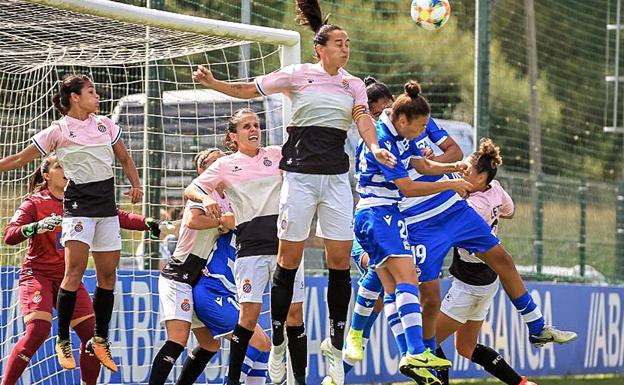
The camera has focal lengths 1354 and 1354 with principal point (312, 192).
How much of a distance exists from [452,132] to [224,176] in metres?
9.29

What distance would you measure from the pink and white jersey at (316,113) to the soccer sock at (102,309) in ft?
6.24

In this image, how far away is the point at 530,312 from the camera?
10461 mm

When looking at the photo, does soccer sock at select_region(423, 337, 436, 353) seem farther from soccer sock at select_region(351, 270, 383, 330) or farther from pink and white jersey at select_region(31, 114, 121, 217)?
pink and white jersey at select_region(31, 114, 121, 217)

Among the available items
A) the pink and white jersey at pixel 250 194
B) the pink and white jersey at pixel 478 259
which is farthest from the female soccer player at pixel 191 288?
the pink and white jersey at pixel 478 259

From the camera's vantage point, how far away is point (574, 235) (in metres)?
18.1

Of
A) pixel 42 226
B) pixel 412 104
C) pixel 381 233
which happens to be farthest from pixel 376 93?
pixel 42 226

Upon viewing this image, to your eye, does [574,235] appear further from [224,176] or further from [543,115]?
[224,176]

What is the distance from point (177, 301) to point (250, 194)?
0.96 meters

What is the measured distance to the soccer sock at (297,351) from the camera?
31.5 feet

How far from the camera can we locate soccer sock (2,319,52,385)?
1032cm

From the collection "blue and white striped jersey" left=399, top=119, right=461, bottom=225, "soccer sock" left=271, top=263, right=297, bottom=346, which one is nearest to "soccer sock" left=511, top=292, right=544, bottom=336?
"blue and white striped jersey" left=399, top=119, right=461, bottom=225

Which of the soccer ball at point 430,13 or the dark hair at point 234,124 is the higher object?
the soccer ball at point 430,13

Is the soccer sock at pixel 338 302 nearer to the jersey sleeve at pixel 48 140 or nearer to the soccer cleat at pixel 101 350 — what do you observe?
the soccer cleat at pixel 101 350

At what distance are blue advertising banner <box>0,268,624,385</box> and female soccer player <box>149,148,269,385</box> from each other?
6.61 ft
